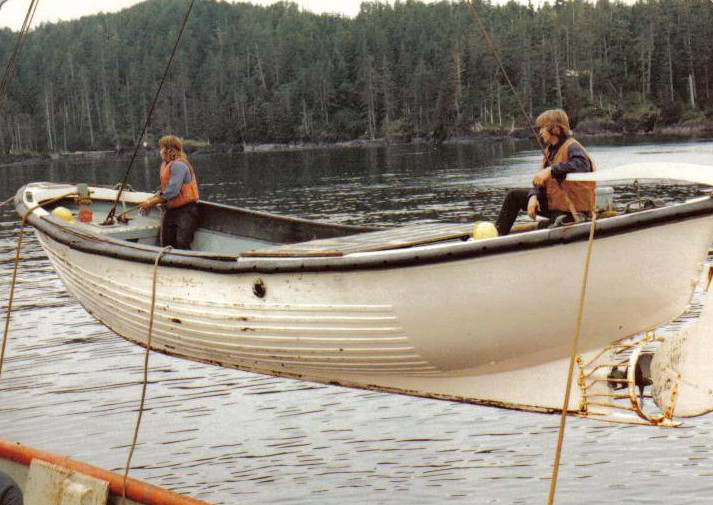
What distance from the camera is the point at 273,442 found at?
38.0 feet

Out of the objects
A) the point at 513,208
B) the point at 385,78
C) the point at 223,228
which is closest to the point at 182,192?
the point at 223,228

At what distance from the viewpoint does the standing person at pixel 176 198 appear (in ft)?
35.8

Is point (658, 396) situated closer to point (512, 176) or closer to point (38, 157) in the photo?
point (512, 176)

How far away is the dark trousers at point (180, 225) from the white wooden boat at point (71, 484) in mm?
4347

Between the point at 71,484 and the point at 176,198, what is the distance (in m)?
4.92

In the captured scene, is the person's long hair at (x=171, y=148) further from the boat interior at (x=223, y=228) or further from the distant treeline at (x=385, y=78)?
the distant treeline at (x=385, y=78)

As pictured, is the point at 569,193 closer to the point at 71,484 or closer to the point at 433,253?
the point at 433,253

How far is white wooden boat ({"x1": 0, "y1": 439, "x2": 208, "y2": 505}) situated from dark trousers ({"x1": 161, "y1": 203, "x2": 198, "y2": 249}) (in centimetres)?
435

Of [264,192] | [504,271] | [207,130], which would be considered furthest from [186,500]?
[207,130]

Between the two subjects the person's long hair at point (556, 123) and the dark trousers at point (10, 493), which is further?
the person's long hair at point (556, 123)

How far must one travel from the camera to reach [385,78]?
151 metres

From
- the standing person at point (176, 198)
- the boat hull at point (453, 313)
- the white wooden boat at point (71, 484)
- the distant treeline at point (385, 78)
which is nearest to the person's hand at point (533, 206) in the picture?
the boat hull at point (453, 313)

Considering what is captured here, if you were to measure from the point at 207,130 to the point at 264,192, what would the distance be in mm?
108581

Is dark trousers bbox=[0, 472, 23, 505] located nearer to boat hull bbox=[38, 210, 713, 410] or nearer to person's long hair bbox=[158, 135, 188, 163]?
boat hull bbox=[38, 210, 713, 410]
